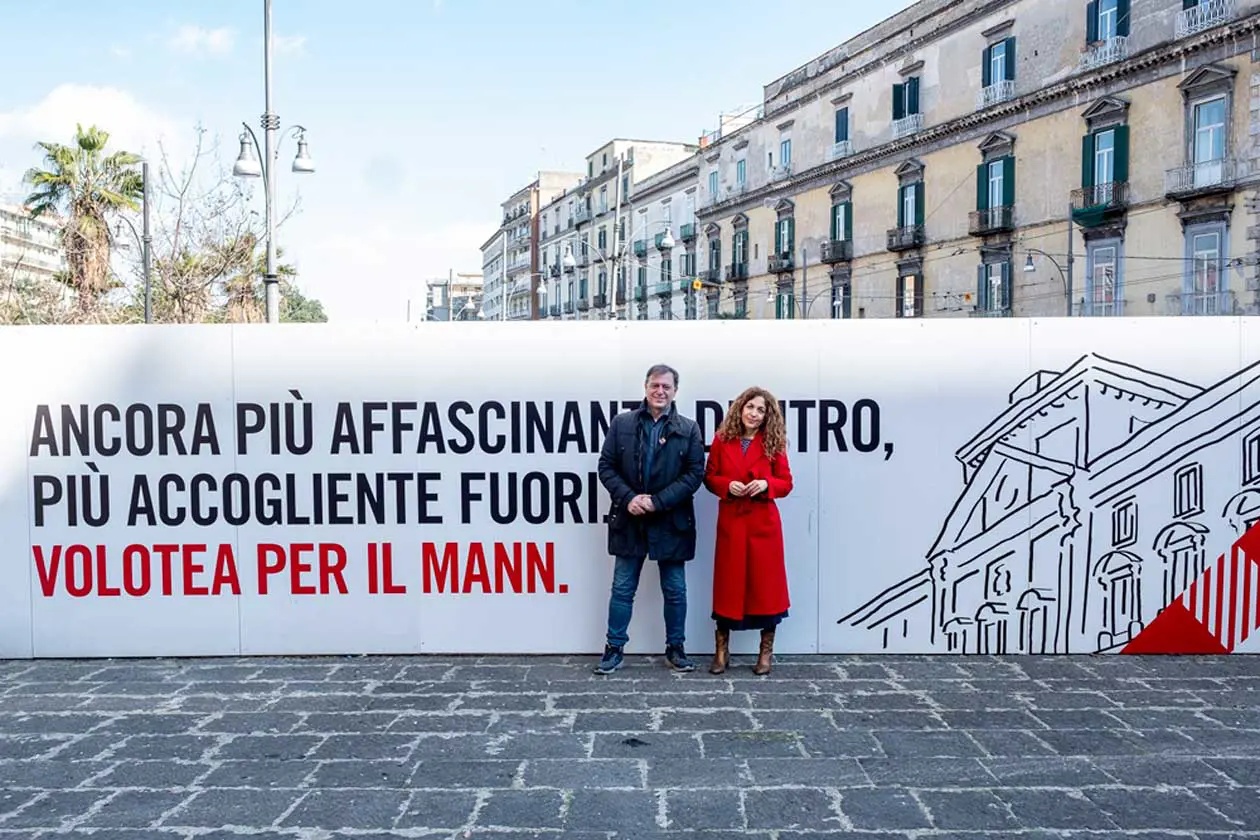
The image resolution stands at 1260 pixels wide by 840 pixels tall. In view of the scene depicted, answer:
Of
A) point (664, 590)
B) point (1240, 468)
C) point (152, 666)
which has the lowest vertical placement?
point (152, 666)

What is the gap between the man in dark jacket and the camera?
232 inches

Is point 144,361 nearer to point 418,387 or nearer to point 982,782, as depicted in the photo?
point 418,387

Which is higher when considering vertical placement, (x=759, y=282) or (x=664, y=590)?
(x=759, y=282)

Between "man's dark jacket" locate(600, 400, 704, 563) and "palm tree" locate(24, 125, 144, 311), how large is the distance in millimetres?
16443

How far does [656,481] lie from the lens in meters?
5.92

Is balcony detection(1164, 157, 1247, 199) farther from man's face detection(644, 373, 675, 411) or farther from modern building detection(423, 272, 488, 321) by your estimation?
modern building detection(423, 272, 488, 321)

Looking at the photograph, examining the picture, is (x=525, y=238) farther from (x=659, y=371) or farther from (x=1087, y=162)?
(x=659, y=371)

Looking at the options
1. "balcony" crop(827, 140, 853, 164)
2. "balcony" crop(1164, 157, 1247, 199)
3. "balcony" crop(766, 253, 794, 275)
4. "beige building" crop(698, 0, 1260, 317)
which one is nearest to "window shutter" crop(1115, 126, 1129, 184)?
"beige building" crop(698, 0, 1260, 317)

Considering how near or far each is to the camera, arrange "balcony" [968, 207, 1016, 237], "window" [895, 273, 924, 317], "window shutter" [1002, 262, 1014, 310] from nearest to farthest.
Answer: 1. "balcony" [968, 207, 1016, 237]
2. "window shutter" [1002, 262, 1014, 310]
3. "window" [895, 273, 924, 317]

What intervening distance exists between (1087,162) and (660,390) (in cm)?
2821

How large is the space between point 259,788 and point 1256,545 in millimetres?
5563

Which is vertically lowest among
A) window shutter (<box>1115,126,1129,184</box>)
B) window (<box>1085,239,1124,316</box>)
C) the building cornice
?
window (<box>1085,239,1124,316</box>)

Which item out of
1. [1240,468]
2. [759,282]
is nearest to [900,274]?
[759,282]

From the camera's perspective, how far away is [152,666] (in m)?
6.23
